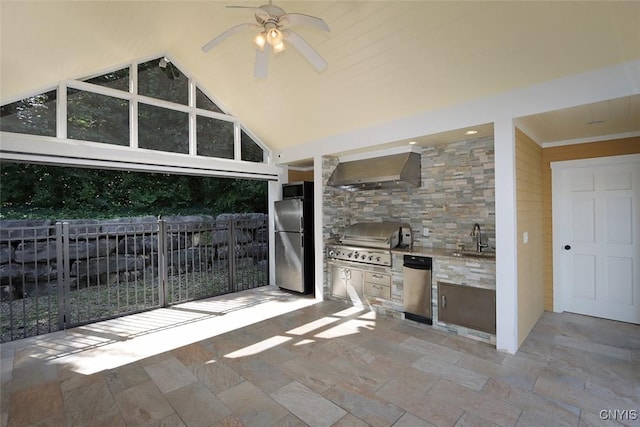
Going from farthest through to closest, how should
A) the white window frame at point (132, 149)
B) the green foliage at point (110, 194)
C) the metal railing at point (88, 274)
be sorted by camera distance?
the green foliage at point (110, 194)
the metal railing at point (88, 274)
the white window frame at point (132, 149)

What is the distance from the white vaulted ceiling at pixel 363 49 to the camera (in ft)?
8.36

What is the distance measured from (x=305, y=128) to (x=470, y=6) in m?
2.92

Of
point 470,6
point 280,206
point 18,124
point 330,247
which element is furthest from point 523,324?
point 18,124

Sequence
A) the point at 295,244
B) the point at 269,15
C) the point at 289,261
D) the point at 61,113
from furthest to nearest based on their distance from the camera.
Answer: the point at 289,261 < the point at 295,244 < the point at 61,113 < the point at 269,15

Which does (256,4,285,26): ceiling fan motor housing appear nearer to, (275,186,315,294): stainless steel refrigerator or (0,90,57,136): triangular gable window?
(0,90,57,136): triangular gable window

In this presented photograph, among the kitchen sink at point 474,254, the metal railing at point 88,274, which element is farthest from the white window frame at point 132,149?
the kitchen sink at point 474,254

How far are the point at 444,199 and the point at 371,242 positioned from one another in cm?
122

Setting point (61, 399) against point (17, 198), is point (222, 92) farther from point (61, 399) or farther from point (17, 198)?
point (17, 198)

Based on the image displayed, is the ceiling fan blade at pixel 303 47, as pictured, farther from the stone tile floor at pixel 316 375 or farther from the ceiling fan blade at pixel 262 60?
the stone tile floor at pixel 316 375

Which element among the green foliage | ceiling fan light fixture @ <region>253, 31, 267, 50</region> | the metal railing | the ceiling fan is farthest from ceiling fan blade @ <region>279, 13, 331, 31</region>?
the green foliage

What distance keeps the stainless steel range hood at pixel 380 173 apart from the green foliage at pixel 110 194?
4.38 meters

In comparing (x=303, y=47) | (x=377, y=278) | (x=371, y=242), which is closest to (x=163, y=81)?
(x=303, y=47)

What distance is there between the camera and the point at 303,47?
2646 mm

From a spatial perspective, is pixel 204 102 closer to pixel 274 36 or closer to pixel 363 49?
pixel 363 49
